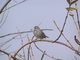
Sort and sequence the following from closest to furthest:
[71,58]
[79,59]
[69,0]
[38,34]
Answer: [69,0], [38,34], [79,59], [71,58]

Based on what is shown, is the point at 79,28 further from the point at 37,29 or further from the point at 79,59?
the point at 79,59

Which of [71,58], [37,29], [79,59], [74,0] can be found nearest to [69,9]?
[74,0]

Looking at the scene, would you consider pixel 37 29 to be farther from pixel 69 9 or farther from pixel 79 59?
pixel 79 59

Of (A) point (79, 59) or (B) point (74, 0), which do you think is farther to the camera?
(A) point (79, 59)

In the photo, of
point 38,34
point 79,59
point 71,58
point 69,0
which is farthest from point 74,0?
point 71,58

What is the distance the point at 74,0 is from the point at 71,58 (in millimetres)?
1334

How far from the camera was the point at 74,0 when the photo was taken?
205mm

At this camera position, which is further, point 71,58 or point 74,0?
point 71,58

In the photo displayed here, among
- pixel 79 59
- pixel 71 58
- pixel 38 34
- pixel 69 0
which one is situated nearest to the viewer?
pixel 69 0

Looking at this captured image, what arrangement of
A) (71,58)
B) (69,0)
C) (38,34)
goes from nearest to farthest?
(69,0) → (38,34) → (71,58)

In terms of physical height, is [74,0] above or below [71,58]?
above

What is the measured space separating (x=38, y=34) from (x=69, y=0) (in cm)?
12

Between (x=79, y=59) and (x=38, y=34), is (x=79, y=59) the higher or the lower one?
the lower one

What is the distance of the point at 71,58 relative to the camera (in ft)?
4.84
